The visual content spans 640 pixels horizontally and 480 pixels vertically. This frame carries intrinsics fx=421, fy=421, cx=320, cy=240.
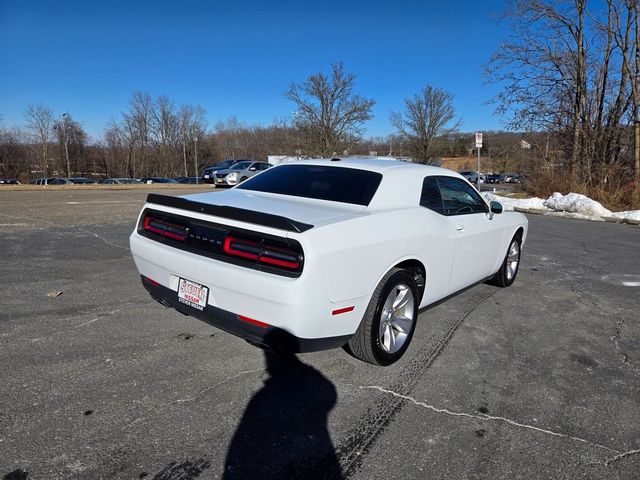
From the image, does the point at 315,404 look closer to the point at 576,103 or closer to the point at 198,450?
the point at 198,450

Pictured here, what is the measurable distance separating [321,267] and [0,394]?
216 centimetres

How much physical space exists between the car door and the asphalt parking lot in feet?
1.59

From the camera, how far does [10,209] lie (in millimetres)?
11742

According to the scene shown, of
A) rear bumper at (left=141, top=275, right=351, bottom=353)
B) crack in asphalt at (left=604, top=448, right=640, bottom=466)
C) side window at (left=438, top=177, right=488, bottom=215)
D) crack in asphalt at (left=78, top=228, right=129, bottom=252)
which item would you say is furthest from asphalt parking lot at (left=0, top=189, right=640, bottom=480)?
crack in asphalt at (left=78, top=228, right=129, bottom=252)

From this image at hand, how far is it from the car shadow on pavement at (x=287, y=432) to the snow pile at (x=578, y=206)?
14.3 metres

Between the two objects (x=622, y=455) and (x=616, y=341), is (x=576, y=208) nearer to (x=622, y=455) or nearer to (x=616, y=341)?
(x=616, y=341)

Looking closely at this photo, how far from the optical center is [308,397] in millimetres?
2750

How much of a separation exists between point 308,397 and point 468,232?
2.29 metres

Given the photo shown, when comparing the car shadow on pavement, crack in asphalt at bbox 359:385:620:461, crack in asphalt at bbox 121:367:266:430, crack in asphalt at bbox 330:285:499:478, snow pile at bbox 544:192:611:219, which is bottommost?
crack in asphalt at bbox 359:385:620:461

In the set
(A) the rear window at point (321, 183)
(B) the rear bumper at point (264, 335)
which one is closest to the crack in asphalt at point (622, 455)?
(B) the rear bumper at point (264, 335)

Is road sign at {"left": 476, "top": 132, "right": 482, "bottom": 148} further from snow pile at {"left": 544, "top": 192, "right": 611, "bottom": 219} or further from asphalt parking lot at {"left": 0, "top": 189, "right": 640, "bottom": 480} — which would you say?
asphalt parking lot at {"left": 0, "top": 189, "right": 640, "bottom": 480}

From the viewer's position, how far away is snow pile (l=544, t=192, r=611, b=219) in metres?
14.0

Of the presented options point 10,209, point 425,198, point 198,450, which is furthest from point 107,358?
point 10,209

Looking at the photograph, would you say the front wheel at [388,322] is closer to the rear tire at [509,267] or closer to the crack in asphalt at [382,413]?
the crack in asphalt at [382,413]
